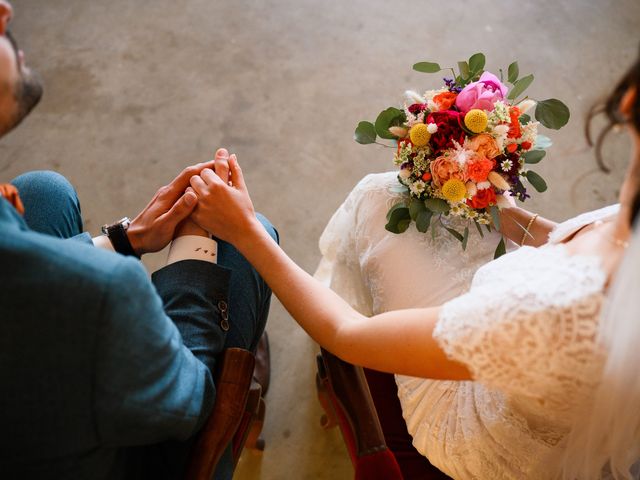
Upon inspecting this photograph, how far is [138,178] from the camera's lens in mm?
2396

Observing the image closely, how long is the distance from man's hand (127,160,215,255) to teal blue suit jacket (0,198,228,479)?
0.51 meters

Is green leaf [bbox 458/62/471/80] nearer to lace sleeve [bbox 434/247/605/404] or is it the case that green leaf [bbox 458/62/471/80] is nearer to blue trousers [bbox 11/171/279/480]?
lace sleeve [bbox 434/247/605/404]

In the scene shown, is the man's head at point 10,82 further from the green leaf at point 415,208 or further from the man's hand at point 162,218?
the green leaf at point 415,208

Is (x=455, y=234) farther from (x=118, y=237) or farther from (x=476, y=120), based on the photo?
(x=118, y=237)

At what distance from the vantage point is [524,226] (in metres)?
1.54

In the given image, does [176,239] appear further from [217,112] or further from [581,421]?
[217,112]

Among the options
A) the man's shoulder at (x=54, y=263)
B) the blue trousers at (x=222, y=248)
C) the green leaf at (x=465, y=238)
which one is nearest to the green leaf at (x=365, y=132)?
the green leaf at (x=465, y=238)

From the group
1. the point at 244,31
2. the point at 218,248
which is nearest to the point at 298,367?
the point at 218,248

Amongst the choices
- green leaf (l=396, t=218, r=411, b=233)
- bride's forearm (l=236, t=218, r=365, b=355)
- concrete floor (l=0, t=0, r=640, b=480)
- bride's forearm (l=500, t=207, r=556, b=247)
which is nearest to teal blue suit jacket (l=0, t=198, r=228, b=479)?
bride's forearm (l=236, t=218, r=365, b=355)

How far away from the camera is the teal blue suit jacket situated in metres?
0.84

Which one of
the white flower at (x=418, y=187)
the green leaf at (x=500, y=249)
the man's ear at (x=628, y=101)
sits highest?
the man's ear at (x=628, y=101)

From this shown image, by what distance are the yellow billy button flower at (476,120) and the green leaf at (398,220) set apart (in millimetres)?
267

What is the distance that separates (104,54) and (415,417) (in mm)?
2338

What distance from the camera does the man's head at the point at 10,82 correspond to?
100cm
